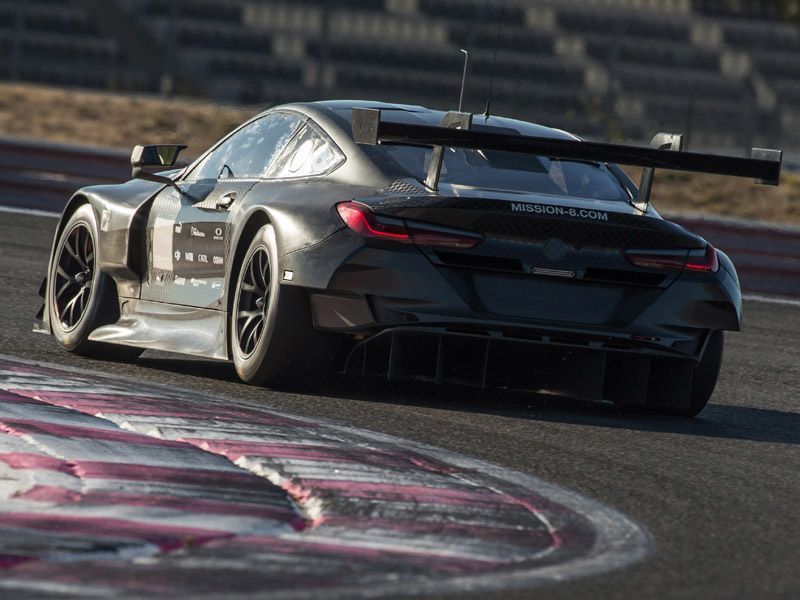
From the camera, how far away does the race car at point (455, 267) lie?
6859 millimetres

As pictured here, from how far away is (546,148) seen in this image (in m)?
6.86

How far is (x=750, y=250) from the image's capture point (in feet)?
49.2

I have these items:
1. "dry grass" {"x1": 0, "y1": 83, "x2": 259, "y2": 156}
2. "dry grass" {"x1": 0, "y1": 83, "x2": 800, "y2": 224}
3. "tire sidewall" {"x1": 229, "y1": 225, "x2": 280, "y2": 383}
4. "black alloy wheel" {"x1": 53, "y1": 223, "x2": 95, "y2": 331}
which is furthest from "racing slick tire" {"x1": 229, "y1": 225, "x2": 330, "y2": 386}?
"dry grass" {"x1": 0, "y1": 83, "x2": 259, "y2": 156}

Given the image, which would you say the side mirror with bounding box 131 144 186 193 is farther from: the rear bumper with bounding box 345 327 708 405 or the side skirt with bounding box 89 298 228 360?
the rear bumper with bounding box 345 327 708 405

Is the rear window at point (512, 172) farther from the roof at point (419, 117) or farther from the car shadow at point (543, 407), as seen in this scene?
the car shadow at point (543, 407)

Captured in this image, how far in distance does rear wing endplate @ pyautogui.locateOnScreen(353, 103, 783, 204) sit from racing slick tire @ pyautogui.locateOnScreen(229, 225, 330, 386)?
26.2 inches

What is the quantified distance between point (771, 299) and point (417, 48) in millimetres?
24820

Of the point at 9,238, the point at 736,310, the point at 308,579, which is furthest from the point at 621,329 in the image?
the point at 9,238

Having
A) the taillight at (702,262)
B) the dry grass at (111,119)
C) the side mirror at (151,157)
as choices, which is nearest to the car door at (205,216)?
the side mirror at (151,157)

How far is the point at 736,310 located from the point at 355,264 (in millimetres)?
1635

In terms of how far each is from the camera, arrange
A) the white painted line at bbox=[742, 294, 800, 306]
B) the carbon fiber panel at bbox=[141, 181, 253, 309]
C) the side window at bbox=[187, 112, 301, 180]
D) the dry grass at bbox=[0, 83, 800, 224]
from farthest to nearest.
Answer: the dry grass at bbox=[0, 83, 800, 224] → the white painted line at bbox=[742, 294, 800, 306] → the side window at bbox=[187, 112, 301, 180] → the carbon fiber panel at bbox=[141, 181, 253, 309]

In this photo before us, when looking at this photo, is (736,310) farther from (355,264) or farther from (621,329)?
(355,264)

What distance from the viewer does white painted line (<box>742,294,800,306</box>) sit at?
14469mm

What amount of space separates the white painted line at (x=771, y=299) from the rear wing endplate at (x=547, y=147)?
7.28m
